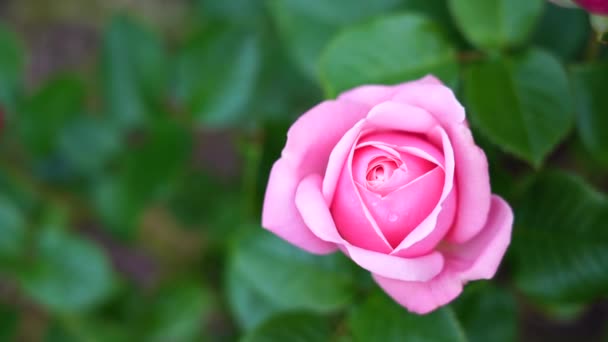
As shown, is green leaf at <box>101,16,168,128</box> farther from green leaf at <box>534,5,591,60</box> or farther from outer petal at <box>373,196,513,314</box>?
outer petal at <box>373,196,513,314</box>

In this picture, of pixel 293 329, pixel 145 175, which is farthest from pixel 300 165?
pixel 145 175

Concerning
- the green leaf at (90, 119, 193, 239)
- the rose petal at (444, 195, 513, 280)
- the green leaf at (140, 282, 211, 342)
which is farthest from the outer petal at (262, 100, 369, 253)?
the green leaf at (140, 282, 211, 342)

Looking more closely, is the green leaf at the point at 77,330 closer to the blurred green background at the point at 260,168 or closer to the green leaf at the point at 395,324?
the blurred green background at the point at 260,168

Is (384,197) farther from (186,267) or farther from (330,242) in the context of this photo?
(186,267)

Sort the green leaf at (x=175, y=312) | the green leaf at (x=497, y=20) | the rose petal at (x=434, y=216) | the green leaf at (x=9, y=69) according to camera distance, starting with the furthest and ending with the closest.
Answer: the green leaf at (x=175, y=312), the green leaf at (x=9, y=69), the green leaf at (x=497, y=20), the rose petal at (x=434, y=216)

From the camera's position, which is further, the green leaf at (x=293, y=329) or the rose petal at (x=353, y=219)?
the green leaf at (x=293, y=329)

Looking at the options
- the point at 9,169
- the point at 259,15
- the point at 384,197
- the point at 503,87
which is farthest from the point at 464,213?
the point at 9,169

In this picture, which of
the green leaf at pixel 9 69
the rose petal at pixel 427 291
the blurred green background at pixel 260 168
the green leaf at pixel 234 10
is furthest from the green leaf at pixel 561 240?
the green leaf at pixel 9 69
